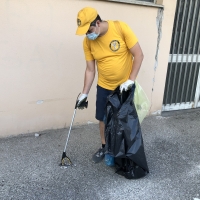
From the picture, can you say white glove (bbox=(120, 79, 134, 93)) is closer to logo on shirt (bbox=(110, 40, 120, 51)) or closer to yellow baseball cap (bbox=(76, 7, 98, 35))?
logo on shirt (bbox=(110, 40, 120, 51))

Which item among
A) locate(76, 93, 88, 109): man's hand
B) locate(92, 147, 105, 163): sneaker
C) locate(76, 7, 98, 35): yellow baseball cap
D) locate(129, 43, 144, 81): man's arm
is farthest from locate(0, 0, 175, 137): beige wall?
locate(129, 43, 144, 81): man's arm

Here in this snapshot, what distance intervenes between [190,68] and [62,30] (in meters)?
2.37

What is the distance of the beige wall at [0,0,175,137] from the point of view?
304 cm

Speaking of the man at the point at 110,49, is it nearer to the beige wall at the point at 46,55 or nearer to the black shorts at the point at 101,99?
the black shorts at the point at 101,99

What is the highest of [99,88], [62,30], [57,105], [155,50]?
[62,30]

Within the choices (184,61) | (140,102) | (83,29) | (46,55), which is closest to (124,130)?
(140,102)

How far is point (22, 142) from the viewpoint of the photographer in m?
3.31

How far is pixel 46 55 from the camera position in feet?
10.7

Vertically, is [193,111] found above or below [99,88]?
below

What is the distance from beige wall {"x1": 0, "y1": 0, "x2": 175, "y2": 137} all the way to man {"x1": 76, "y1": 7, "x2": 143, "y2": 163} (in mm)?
815

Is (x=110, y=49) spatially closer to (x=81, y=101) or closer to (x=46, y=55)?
(x=81, y=101)

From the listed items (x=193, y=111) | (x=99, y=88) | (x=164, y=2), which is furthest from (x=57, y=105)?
(x=193, y=111)

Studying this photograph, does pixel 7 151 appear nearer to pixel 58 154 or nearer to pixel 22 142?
pixel 22 142

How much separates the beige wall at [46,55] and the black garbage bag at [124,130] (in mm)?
1183
